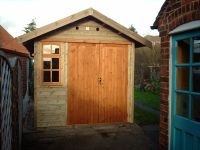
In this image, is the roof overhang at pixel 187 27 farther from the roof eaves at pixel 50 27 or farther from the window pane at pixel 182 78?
the roof eaves at pixel 50 27

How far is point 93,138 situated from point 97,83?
2.15 m

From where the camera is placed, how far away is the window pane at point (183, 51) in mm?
4645

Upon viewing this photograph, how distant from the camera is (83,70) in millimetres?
8992

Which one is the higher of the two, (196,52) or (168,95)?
(196,52)

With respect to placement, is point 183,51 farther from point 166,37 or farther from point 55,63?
point 55,63

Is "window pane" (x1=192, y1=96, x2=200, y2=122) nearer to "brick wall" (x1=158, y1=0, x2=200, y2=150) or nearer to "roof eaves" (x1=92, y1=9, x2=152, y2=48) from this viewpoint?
"brick wall" (x1=158, y1=0, x2=200, y2=150)

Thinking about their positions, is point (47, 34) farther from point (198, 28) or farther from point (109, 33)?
point (198, 28)

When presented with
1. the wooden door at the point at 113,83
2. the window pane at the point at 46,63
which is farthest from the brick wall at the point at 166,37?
the window pane at the point at 46,63

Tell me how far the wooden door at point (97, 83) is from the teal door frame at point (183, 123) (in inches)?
169

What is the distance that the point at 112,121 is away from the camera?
9359 millimetres

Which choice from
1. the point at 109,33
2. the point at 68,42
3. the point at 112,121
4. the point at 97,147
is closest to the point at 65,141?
the point at 97,147

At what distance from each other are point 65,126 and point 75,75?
1.81m

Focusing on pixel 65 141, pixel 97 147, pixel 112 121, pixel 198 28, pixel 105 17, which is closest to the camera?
pixel 198 28

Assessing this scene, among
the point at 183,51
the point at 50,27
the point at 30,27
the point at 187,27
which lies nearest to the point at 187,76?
the point at 183,51
